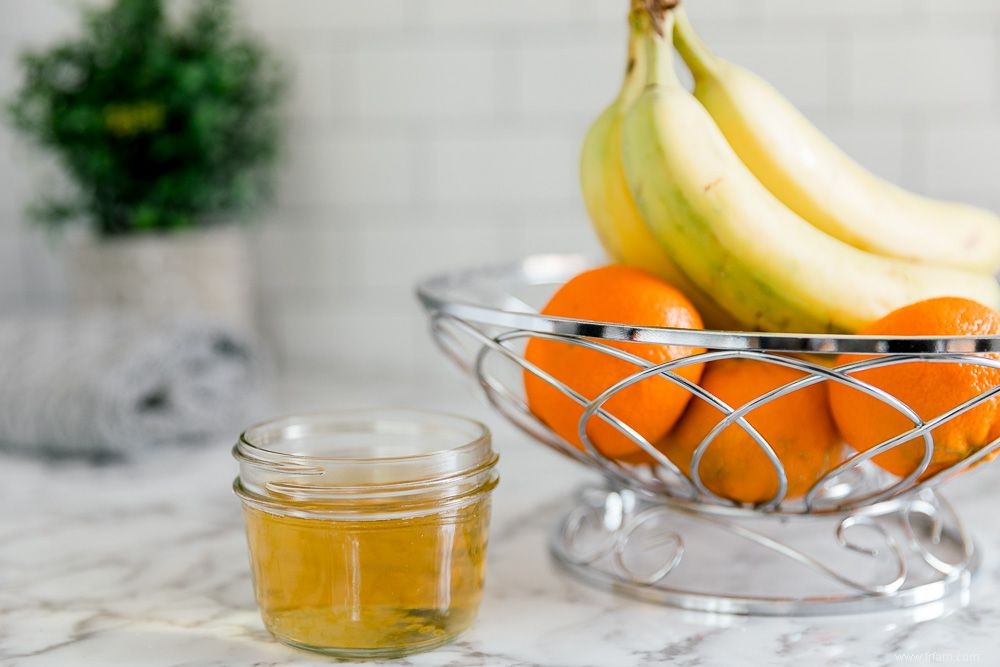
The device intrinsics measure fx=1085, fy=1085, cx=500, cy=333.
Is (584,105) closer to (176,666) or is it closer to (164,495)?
(164,495)

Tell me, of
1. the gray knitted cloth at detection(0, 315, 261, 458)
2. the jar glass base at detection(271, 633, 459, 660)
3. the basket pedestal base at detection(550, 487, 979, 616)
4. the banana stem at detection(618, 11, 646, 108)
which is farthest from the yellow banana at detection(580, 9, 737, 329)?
the gray knitted cloth at detection(0, 315, 261, 458)

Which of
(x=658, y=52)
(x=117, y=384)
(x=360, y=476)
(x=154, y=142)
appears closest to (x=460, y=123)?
(x=154, y=142)

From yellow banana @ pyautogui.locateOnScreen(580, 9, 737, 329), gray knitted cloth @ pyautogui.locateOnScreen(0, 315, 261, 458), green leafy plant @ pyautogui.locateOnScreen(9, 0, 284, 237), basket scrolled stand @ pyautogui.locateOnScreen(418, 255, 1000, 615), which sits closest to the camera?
basket scrolled stand @ pyautogui.locateOnScreen(418, 255, 1000, 615)

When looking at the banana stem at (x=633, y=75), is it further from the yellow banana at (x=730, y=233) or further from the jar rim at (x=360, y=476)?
the jar rim at (x=360, y=476)

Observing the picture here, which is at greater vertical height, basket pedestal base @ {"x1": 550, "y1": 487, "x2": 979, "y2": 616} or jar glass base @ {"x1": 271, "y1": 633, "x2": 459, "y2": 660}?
jar glass base @ {"x1": 271, "y1": 633, "x2": 459, "y2": 660}

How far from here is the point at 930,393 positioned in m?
0.46

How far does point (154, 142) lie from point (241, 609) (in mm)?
593

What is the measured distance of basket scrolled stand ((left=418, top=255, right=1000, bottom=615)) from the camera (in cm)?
44

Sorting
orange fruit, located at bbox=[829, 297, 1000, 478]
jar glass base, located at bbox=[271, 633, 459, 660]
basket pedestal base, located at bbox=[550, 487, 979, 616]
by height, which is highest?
orange fruit, located at bbox=[829, 297, 1000, 478]

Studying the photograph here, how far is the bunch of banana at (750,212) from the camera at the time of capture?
1.68 ft

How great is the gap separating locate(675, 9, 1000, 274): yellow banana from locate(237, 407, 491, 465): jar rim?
0.21m

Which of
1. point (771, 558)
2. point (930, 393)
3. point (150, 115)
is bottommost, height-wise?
point (771, 558)

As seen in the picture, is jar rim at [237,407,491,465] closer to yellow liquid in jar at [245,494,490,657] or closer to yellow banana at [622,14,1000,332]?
yellow liquid in jar at [245,494,490,657]

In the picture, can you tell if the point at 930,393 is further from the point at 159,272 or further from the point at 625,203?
the point at 159,272
